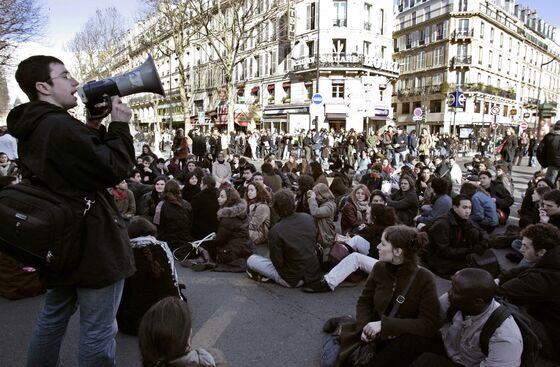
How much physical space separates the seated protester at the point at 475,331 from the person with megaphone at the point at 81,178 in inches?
77.5

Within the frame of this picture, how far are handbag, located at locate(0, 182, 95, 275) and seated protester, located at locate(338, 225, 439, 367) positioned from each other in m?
2.08

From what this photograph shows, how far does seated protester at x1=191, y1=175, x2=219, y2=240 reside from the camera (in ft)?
21.8

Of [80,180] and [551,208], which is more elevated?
[80,180]

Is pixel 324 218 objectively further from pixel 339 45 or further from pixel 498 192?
pixel 339 45

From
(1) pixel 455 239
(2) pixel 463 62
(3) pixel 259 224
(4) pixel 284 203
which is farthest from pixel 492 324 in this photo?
(2) pixel 463 62

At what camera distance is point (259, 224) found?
22.5 ft

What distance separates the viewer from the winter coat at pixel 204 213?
21.8 feet

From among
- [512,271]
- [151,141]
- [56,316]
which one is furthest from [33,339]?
[151,141]

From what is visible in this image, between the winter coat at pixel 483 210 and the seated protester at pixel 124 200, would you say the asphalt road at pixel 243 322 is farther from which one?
the seated protester at pixel 124 200

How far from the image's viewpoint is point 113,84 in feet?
7.47

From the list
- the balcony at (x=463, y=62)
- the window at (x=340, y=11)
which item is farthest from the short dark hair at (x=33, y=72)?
the balcony at (x=463, y=62)

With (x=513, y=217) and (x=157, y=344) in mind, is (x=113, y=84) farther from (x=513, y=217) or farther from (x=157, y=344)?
(x=513, y=217)

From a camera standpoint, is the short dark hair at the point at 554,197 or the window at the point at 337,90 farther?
the window at the point at 337,90

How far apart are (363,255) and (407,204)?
2543 millimetres
